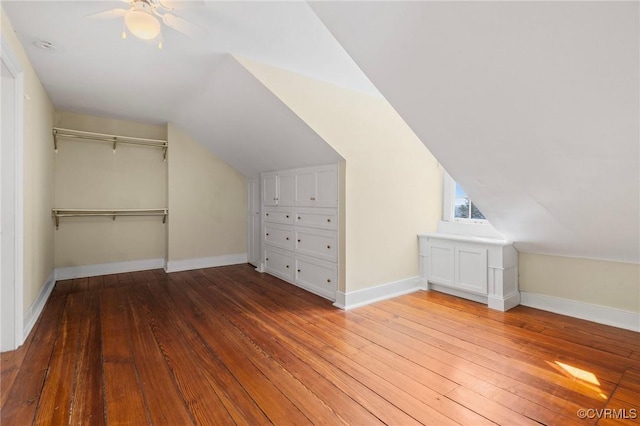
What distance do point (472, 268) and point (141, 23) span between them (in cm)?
358

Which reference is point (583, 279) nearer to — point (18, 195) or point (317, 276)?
point (317, 276)

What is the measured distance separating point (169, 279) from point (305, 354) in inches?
115

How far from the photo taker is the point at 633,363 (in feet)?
6.79

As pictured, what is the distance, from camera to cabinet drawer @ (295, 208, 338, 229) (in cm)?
338

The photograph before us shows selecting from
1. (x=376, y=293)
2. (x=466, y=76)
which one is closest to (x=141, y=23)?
(x=466, y=76)

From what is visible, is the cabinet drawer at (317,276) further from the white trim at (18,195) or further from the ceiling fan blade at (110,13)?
the ceiling fan blade at (110,13)

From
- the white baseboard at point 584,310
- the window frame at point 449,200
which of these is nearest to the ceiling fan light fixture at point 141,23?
the window frame at point 449,200

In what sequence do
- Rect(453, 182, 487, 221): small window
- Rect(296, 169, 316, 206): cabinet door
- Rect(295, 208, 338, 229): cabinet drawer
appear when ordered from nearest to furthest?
Rect(295, 208, 338, 229): cabinet drawer < Rect(296, 169, 316, 206): cabinet door < Rect(453, 182, 487, 221): small window

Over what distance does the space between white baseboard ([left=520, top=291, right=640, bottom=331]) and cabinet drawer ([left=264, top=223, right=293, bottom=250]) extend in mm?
2768

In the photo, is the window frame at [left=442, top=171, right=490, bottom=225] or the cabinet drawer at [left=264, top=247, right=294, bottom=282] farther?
the cabinet drawer at [left=264, top=247, right=294, bottom=282]

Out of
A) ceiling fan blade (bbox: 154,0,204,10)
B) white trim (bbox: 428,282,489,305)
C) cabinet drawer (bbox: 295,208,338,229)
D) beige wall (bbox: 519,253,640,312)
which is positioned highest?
ceiling fan blade (bbox: 154,0,204,10)

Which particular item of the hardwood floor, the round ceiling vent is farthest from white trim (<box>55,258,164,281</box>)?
the round ceiling vent

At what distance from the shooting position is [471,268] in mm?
3355

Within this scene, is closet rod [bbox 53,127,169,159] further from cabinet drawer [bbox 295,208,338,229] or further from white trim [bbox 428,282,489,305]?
white trim [bbox 428,282,489,305]
